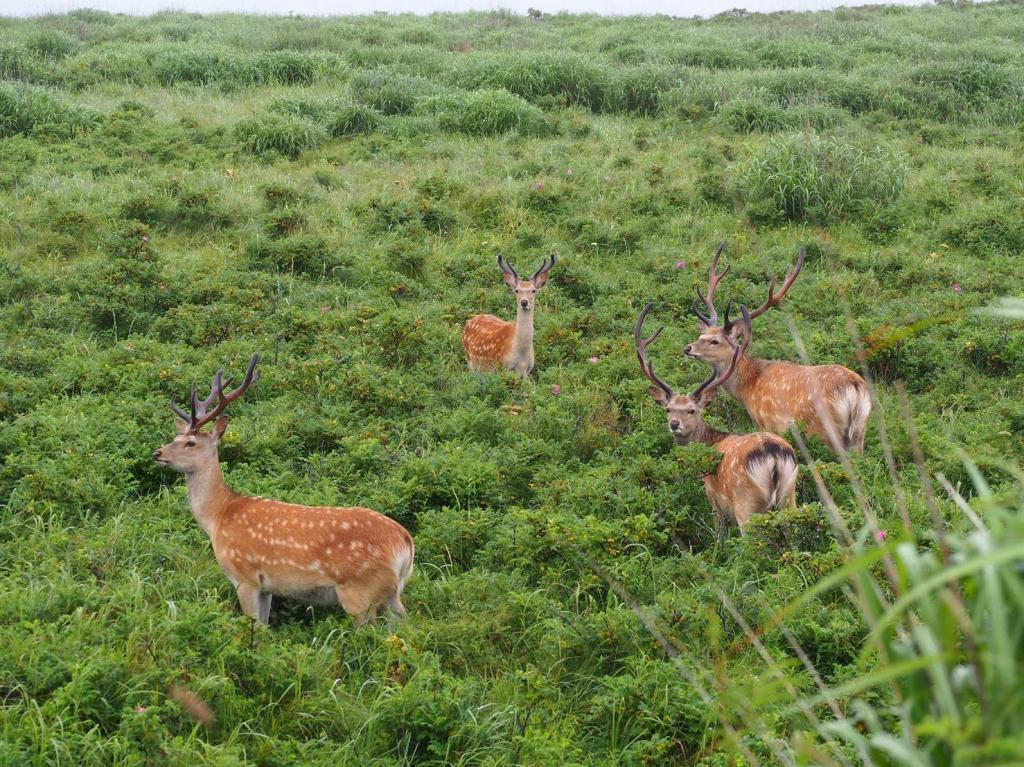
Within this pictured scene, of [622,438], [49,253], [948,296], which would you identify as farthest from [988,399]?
[49,253]

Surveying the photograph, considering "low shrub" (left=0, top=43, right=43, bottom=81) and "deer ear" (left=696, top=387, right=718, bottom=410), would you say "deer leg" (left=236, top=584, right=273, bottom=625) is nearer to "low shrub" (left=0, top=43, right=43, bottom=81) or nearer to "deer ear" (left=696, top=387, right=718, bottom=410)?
"deer ear" (left=696, top=387, right=718, bottom=410)

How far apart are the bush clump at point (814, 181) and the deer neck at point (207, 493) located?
24.3ft

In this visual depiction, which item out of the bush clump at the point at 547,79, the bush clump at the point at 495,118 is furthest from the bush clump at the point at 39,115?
the bush clump at the point at 547,79

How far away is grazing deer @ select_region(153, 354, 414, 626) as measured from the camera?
16.3ft

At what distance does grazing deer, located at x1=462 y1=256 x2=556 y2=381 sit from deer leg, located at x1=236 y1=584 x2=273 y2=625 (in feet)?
11.7

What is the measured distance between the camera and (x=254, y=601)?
16.9 ft

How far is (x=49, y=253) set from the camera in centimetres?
1020

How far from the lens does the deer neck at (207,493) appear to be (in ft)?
18.5

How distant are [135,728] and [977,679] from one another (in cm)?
290

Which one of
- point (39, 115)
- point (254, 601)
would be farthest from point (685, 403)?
point (39, 115)

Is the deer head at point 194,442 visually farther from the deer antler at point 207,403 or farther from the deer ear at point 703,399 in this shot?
the deer ear at point 703,399

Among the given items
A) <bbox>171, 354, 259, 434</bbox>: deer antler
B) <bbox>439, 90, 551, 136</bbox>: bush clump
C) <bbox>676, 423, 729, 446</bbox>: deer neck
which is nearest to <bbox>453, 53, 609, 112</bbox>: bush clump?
<bbox>439, 90, 551, 136</bbox>: bush clump

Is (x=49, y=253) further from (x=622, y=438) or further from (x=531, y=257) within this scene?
(x=622, y=438)

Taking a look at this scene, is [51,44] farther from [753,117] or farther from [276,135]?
[753,117]
